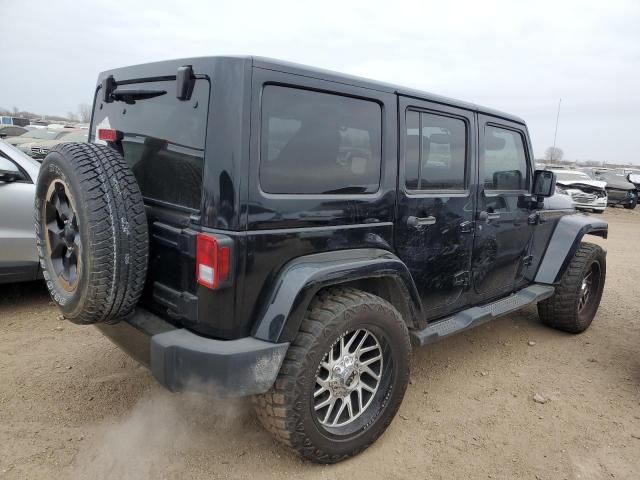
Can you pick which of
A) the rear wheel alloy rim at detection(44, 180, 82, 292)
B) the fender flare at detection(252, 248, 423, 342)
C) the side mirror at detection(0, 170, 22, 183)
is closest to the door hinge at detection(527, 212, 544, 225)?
the fender flare at detection(252, 248, 423, 342)

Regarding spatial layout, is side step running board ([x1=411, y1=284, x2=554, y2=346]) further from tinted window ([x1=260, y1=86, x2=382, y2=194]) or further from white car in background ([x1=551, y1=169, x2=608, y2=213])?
white car in background ([x1=551, y1=169, x2=608, y2=213])

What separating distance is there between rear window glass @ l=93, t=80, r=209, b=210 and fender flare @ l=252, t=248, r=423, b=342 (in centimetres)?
53

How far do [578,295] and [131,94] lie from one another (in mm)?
3907

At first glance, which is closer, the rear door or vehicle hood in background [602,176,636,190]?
the rear door

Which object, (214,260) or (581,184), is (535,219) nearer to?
(214,260)

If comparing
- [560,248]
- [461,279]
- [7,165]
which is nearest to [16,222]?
[7,165]

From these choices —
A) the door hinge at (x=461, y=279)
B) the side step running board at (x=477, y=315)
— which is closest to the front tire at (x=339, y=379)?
the side step running board at (x=477, y=315)

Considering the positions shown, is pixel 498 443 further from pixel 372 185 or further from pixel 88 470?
pixel 88 470

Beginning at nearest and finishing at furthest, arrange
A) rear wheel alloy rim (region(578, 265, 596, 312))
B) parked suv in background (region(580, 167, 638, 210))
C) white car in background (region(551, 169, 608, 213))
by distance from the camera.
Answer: rear wheel alloy rim (region(578, 265, 596, 312))
white car in background (region(551, 169, 608, 213))
parked suv in background (region(580, 167, 638, 210))

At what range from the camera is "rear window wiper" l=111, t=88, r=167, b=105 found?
7.91 feet

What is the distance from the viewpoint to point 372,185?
8.41 feet

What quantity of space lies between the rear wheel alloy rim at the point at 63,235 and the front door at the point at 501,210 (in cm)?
245

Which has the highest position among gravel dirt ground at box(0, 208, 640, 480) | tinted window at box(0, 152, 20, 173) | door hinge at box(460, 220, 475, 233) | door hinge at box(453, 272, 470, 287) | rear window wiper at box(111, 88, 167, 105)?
rear window wiper at box(111, 88, 167, 105)

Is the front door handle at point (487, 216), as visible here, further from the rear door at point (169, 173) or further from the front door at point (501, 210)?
the rear door at point (169, 173)
